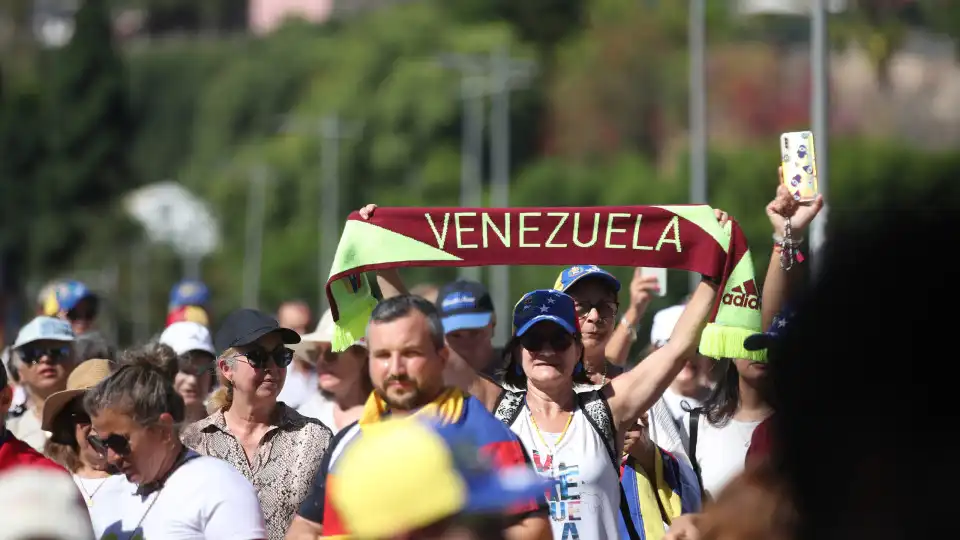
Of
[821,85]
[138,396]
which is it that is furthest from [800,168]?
[821,85]

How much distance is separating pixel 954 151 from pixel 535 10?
42174 mm

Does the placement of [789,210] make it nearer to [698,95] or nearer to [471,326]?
[471,326]

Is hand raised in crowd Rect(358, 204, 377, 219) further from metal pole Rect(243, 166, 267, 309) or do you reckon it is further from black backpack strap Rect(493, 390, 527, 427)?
metal pole Rect(243, 166, 267, 309)

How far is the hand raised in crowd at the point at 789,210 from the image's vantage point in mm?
6469

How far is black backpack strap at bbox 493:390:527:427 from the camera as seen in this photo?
5863 millimetres

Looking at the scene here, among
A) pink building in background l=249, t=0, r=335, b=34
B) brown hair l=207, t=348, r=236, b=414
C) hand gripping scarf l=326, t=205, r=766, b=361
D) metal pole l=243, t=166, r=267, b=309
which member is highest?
pink building in background l=249, t=0, r=335, b=34

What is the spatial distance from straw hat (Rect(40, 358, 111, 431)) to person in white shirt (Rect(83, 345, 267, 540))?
108cm

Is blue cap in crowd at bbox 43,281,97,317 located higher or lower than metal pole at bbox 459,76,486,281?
higher

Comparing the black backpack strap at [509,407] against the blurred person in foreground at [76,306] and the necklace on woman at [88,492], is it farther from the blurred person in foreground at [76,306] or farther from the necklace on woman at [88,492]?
the blurred person in foreground at [76,306]

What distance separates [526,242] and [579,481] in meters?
1.40

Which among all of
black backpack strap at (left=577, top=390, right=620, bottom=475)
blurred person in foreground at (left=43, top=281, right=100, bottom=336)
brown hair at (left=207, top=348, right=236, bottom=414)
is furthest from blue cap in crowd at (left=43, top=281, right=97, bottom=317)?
black backpack strap at (left=577, top=390, right=620, bottom=475)

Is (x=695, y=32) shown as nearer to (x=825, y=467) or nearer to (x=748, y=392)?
(x=748, y=392)

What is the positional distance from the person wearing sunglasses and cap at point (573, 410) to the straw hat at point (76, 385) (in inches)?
70.3

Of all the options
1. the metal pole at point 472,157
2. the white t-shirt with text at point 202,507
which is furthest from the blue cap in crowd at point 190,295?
the metal pole at point 472,157
